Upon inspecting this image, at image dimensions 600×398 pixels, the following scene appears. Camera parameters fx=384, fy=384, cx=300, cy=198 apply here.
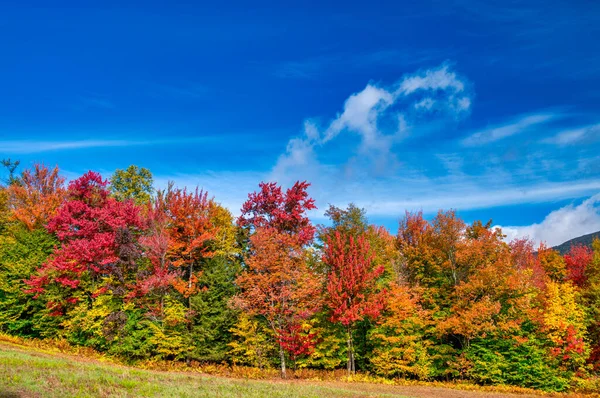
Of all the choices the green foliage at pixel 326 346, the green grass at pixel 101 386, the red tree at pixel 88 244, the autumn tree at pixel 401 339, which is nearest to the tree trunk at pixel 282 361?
the green foliage at pixel 326 346

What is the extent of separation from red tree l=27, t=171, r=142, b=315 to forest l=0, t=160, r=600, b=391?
0.43 feet

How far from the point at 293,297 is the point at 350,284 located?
14.5 ft

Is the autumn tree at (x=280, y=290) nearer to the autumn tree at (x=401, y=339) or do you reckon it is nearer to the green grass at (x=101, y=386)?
the autumn tree at (x=401, y=339)

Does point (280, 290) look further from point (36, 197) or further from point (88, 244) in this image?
point (36, 197)

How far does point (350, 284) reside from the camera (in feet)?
95.1

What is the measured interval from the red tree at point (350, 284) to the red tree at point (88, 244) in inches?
677

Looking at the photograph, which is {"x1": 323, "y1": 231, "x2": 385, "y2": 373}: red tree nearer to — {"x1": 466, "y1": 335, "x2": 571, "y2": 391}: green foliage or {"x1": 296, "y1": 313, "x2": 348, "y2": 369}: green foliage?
{"x1": 296, "y1": 313, "x2": 348, "y2": 369}: green foliage

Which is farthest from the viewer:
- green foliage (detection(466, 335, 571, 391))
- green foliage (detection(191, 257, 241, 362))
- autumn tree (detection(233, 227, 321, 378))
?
green foliage (detection(191, 257, 241, 362))

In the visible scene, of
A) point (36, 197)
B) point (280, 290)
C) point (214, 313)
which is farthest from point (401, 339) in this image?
point (36, 197)

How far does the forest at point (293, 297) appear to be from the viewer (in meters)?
29.6

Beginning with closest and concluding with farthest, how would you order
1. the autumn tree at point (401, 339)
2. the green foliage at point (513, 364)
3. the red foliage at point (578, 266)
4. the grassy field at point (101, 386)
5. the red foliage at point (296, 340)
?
the grassy field at point (101, 386) → the red foliage at point (296, 340) → the autumn tree at point (401, 339) → the green foliage at point (513, 364) → the red foliage at point (578, 266)

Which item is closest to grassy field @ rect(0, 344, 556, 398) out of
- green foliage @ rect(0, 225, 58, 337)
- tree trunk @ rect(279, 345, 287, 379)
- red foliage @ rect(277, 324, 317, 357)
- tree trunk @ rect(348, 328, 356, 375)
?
tree trunk @ rect(279, 345, 287, 379)

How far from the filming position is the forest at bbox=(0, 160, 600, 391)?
29.6 meters

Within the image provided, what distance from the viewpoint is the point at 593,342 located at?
37.0 meters
